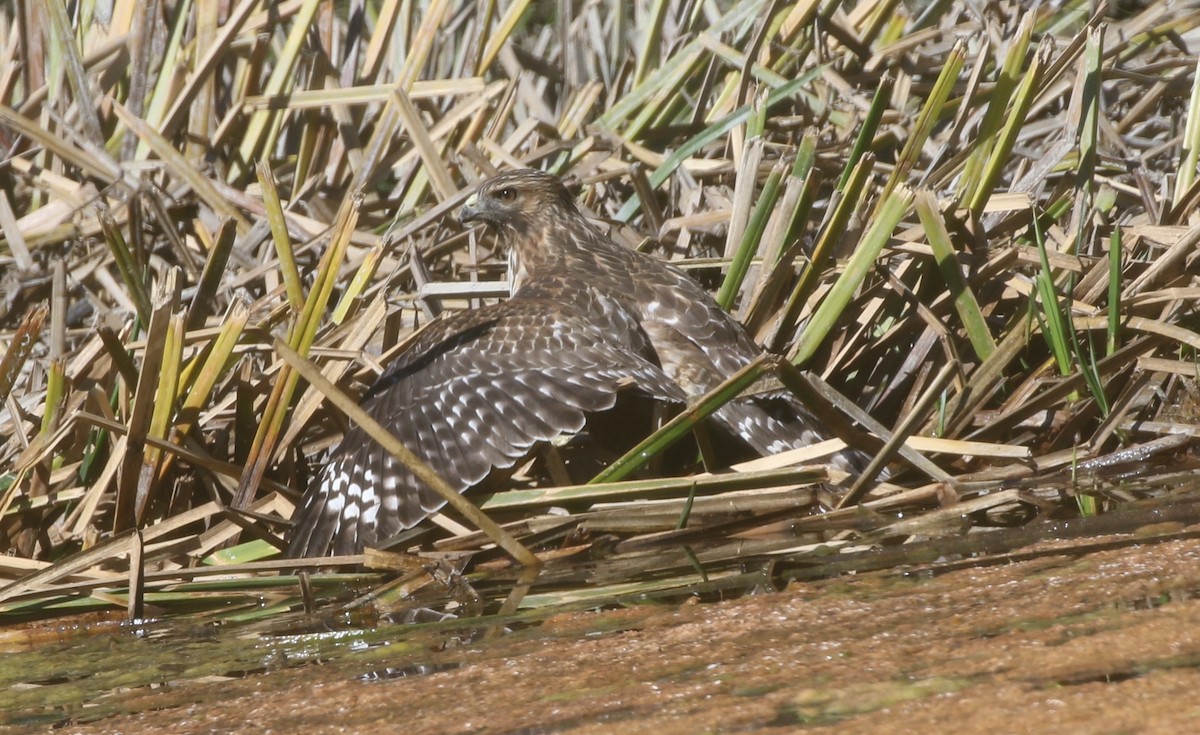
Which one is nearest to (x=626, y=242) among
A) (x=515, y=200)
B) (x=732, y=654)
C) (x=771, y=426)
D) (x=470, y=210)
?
(x=515, y=200)

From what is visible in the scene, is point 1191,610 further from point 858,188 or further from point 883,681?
point 858,188

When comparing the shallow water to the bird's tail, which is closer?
the shallow water

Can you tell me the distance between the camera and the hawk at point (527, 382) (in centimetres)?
374

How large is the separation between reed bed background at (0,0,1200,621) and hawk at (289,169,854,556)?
0.14 metres

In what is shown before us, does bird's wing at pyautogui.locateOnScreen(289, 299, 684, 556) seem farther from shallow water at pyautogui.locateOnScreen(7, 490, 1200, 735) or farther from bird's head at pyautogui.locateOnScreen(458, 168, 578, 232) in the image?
bird's head at pyautogui.locateOnScreen(458, 168, 578, 232)

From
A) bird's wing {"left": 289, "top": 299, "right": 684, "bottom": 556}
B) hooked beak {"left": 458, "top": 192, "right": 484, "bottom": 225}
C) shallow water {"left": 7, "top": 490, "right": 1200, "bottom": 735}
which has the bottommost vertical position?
shallow water {"left": 7, "top": 490, "right": 1200, "bottom": 735}

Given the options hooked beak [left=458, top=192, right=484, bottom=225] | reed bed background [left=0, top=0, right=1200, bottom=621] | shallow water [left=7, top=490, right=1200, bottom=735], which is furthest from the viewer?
hooked beak [left=458, top=192, right=484, bottom=225]

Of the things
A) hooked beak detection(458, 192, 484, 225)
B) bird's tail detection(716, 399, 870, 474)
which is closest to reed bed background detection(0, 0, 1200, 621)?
hooked beak detection(458, 192, 484, 225)

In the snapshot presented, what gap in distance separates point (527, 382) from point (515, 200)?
4.23 ft

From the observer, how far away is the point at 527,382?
3961 millimetres

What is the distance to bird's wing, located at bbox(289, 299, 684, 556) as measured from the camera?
12.2 feet

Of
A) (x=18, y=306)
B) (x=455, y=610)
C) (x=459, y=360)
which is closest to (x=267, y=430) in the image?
(x=459, y=360)

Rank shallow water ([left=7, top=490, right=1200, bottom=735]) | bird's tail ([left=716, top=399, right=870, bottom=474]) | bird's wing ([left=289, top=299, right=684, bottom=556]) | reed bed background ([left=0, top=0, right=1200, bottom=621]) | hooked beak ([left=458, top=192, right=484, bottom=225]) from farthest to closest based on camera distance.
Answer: hooked beak ([left=458, top=192, right=484, bottom=225])
bird's tail ([left=716, top=399, right=870, bottom=474])
bird's wing ([left=289, top=299, right=684, bottom=556])
reed bed background ([left=0, top=0, right=1200, bottom=621])
shallow water ([left=7, top=490, right=1200, bottom=735])

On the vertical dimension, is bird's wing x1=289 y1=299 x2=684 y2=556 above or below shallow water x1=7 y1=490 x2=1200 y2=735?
above
